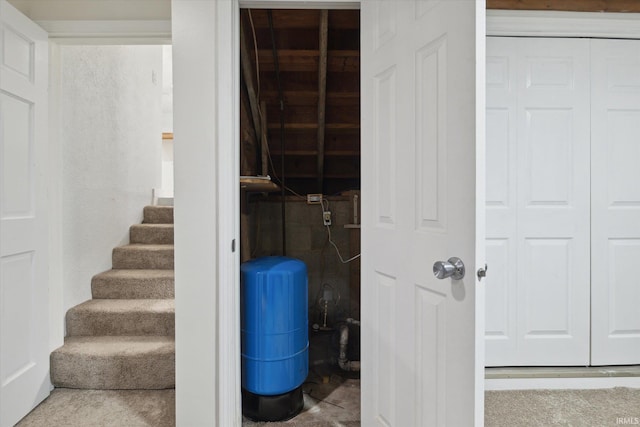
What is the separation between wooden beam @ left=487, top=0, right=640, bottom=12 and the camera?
6.03 ft

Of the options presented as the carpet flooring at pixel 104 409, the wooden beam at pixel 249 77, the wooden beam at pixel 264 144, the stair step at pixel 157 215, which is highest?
the wooden beam at pixel 249 77

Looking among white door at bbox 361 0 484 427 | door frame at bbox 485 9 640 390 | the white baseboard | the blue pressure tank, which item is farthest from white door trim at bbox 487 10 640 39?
the white baseboard

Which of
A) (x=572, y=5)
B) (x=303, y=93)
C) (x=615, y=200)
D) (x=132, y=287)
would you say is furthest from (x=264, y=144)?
(x=615, y=200)

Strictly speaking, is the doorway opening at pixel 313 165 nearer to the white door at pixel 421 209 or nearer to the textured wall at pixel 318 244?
the textured wall at pixel 318 244

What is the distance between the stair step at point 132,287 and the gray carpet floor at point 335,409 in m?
0.64

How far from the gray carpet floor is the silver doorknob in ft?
3.68

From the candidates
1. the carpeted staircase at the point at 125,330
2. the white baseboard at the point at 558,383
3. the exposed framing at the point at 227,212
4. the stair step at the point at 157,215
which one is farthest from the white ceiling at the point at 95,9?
the white baseboard at the point at 558,383

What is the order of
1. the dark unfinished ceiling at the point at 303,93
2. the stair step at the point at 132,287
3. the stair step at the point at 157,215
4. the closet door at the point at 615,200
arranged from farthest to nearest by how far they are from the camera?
the stair step at the point at 157,215
the stair step at the point at 132,287
the dark unfinished ceiling at the point at 303,93
the closet door at the point at 615,200

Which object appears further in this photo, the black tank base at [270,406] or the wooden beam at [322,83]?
the wooden beam at [322,83]

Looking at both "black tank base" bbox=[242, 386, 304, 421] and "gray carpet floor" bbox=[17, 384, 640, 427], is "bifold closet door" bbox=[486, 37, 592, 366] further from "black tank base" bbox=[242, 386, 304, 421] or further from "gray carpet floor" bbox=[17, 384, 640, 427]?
"black tank base" bbox=[242, 386, 304, 421]

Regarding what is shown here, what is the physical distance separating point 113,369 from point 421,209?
77.6 inches

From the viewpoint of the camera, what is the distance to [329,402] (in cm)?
178

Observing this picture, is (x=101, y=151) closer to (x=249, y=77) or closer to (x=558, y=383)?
(x=249, y=77)

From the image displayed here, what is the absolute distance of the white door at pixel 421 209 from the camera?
893 mm
